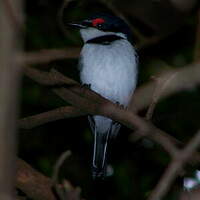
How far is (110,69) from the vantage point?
5.46m

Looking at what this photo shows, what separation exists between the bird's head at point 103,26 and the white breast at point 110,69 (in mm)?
311

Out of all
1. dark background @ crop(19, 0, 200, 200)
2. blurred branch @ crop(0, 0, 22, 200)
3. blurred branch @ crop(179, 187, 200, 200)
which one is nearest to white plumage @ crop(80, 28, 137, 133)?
dark background @ crop(19, 0, 200, 200)

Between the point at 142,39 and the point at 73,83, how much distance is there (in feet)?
9.05

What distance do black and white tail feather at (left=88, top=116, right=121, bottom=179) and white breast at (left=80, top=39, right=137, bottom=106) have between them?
1.30ft

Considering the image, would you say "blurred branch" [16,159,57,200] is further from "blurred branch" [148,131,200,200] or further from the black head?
"blurred branch" [148,131,200,200]

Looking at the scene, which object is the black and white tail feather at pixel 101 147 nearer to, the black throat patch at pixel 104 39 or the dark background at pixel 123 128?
the dark background at pixel 123 128

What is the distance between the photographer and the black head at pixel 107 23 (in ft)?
19.7

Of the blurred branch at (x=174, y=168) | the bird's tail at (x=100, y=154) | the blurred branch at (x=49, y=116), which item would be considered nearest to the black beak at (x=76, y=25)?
the bird's tail at (x=100, y=154)

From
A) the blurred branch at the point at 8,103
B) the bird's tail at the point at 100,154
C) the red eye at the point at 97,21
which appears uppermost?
the blurred branch at the point at 8,103

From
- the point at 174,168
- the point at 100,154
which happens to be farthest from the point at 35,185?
the point at 174,168

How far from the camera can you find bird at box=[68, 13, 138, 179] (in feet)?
17.9

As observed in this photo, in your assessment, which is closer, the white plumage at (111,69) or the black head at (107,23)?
the white plumage at (111,69)

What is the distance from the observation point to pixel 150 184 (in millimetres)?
6277

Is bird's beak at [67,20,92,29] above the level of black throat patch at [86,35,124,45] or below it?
above
